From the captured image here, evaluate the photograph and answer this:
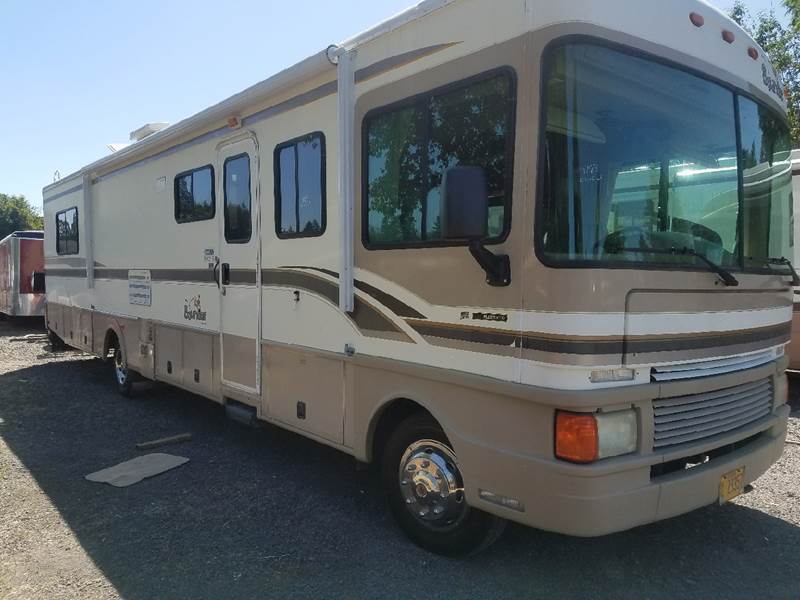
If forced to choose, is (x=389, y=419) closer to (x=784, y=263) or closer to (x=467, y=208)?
(x=467, y=208)

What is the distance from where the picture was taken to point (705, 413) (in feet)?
10.9

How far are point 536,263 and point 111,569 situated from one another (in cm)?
285

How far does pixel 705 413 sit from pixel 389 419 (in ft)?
5.85

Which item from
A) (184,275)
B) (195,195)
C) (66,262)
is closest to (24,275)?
(66,262)

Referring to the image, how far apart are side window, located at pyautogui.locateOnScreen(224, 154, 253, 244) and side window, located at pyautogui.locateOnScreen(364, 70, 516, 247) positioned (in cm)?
166

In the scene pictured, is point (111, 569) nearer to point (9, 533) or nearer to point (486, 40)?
point (9, 533)

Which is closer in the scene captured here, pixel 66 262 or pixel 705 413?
pixel 705 413

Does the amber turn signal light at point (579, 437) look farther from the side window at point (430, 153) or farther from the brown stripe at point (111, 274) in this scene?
the brown stripe at point (111, 274)

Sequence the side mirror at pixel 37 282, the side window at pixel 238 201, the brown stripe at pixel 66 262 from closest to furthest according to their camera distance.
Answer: the side window at pixel 238 201 < the brown stripe at pixel 66 262 < the side mirror at pixel 37 282

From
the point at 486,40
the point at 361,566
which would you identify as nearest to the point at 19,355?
the point at 361,566

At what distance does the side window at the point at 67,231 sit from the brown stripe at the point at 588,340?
292 inches

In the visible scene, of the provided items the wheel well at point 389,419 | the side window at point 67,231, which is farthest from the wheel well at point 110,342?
the wheel well at point 389,419

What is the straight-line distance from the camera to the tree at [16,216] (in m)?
51.2

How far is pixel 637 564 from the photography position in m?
3.56
